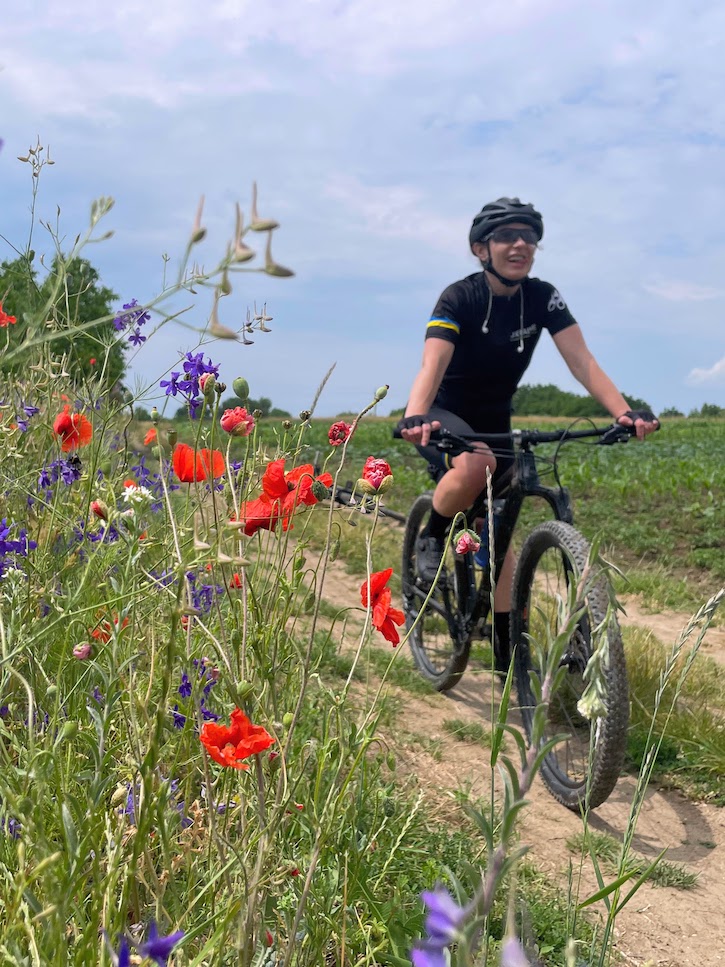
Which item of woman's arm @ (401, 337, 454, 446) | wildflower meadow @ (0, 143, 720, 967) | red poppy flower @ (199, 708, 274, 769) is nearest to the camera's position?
wildflower meadow @ (0, 143, 720, 967)

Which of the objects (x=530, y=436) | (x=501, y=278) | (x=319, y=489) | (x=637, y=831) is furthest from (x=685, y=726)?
(x=319, y=489)

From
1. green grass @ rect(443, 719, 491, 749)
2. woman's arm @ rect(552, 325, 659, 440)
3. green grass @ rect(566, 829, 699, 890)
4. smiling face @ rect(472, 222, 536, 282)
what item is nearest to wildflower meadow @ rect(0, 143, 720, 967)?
green grass @ rect(566, 829, 699, 890)

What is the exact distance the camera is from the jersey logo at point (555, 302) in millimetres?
3920

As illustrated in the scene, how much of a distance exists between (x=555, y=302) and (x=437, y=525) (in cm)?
116

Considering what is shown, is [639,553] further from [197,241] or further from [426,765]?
[197,241]

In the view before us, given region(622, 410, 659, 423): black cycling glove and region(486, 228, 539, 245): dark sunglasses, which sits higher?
region(486, 228, 539, 245): dark sunglasses

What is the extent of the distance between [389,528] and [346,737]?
7.03 metres

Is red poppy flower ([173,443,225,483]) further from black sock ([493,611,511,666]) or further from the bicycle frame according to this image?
black sock ([493,611,511,666])

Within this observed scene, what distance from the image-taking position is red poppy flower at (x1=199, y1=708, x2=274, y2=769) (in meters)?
1.12

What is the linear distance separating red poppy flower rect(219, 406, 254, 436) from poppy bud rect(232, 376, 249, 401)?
5cm

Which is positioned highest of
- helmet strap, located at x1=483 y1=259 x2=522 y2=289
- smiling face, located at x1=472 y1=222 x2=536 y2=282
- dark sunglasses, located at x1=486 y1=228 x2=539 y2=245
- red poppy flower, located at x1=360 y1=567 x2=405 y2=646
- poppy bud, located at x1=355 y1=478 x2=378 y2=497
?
dark sunglasses, located at x1=486 y1=228 x2=539 y2=245

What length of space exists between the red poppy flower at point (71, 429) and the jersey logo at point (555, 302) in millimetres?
2287

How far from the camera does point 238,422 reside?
1586 mm

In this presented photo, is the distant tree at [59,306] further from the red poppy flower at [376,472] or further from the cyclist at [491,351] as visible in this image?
the cyclist at [491,351]
